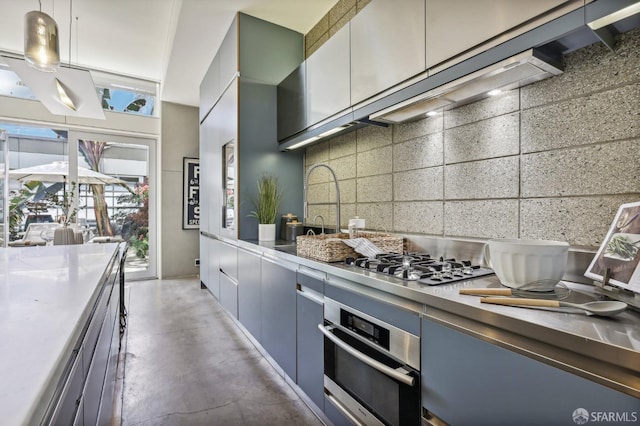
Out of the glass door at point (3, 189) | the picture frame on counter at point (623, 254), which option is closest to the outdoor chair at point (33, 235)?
the glass door at point (3, 189)

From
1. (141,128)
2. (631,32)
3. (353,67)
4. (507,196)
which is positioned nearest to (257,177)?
→ (353,67)

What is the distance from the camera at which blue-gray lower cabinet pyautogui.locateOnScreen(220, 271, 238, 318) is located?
3.02m

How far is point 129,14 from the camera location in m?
3.57

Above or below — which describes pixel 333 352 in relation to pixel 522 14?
below

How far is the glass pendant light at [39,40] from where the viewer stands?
6.60ft

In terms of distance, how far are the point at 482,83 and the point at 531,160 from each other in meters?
0.39

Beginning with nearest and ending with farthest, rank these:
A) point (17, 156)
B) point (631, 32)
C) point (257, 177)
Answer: point (631, 32) → point (257, 177) → point (17, 156)

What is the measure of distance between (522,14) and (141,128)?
563 cm

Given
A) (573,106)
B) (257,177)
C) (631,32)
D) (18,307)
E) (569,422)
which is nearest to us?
(569,422)

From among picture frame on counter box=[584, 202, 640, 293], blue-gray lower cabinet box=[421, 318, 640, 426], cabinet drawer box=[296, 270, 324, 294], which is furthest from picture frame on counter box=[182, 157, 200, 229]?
picture frame on counter box=[584, 202, 640, 293]

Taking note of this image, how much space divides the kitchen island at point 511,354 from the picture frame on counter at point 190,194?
15.9ft

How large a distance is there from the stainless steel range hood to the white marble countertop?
1.52 metres

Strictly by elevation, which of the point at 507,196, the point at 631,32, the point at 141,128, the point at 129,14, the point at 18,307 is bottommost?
the point at 18,307

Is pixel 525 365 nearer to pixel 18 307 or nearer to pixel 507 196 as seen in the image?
pixel 507 196
